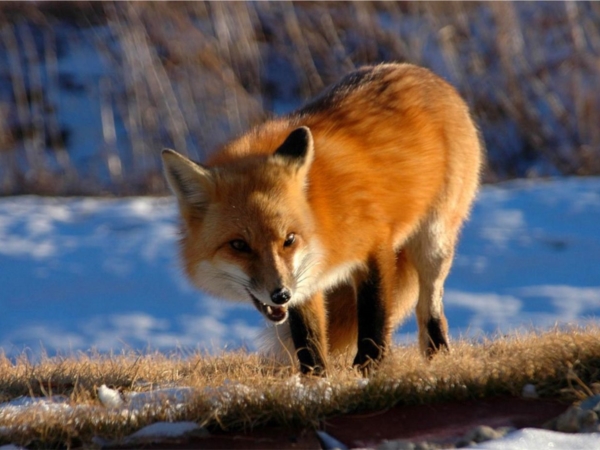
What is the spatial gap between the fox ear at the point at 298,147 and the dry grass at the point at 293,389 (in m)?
1.07

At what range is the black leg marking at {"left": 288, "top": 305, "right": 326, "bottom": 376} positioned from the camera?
4879 millimetres

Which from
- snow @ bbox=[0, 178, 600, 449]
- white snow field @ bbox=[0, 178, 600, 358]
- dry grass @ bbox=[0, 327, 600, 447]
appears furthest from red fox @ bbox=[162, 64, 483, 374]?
white snow field @ bbox=[0, 178, 600, 358]

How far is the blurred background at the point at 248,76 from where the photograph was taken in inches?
558

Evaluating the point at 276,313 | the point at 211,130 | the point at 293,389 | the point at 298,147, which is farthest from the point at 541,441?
the point at 211,130

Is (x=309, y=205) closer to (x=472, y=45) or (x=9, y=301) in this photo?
(x=9, y=301)

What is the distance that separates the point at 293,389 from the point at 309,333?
3.76 feet

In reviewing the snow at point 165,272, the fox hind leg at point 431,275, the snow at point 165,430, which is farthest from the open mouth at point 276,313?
the snow at point 165,272

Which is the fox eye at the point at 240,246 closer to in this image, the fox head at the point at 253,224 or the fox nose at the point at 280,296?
the fox head at the point at 253,224

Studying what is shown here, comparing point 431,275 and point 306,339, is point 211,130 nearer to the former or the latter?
point 431,275

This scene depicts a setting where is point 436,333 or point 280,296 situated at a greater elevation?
point 280,296

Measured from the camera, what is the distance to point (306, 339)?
4926 millimetres

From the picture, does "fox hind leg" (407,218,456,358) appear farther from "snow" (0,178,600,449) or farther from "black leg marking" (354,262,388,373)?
"snow" (0,178,600,449)

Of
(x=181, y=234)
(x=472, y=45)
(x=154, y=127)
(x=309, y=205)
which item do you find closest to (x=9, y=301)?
(x=154, y=127)

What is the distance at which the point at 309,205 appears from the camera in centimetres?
469
